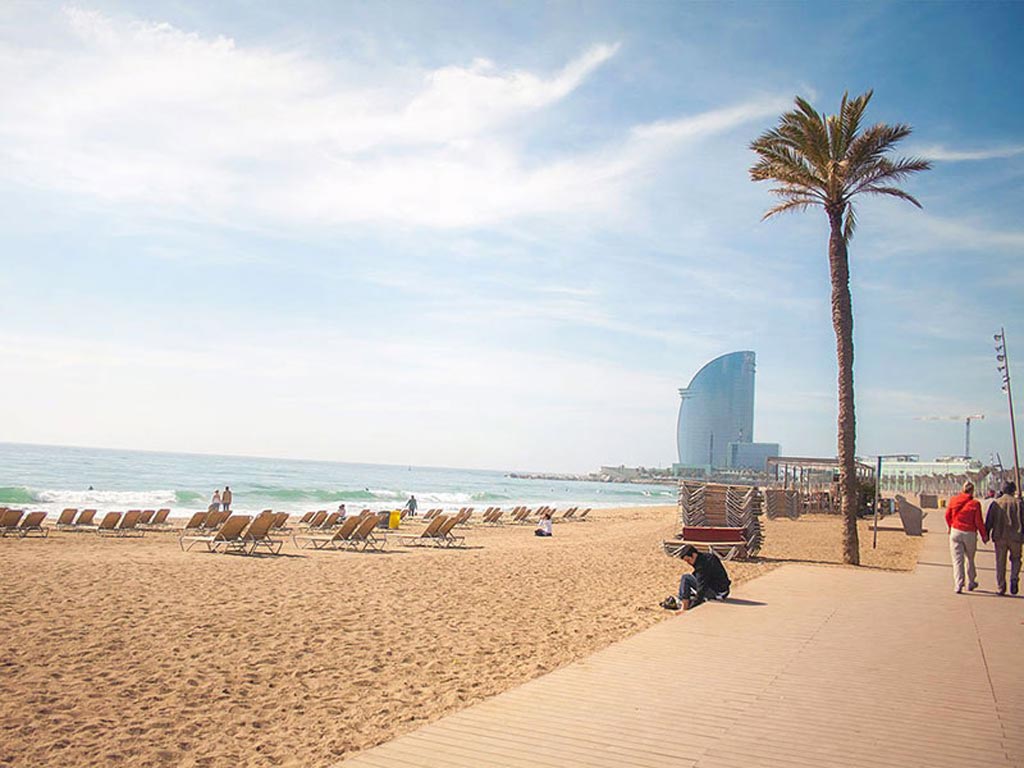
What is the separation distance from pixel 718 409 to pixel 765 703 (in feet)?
638

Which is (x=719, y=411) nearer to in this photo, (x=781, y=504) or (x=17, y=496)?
(x=781, y=504)

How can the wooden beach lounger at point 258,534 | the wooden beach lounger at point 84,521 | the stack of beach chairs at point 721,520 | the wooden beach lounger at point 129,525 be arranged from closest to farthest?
the stack of beach chairs at point 721,520
the wooden beach lounger at point 258,534
the wooden beach lounger at point 129,525
the wooden beach lounger at point 84,521

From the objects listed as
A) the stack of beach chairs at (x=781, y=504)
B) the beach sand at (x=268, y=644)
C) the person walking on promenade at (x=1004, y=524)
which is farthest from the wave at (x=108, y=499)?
the person walking on promenade at (x=1004, y=524)

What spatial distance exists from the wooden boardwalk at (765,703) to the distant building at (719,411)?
185 meters

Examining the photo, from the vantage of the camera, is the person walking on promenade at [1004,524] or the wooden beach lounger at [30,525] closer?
the person walking on promenade at [1004,524]

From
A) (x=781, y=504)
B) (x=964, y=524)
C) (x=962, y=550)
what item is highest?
(x=964, y=524)

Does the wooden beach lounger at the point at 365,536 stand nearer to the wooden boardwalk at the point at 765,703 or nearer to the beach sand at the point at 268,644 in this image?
the beach sand at the point at 268,644

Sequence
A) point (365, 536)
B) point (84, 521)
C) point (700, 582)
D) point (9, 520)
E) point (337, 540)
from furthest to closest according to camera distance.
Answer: point (84, 521), point (9, 520), point (337, 540), point (365, 536), point (700, 582)

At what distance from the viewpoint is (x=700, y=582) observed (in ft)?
29.3

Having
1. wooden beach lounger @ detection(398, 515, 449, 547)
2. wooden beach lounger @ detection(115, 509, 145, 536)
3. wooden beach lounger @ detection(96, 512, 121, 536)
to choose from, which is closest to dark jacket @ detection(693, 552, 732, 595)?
wooden beach lounger @ detection(398, 515, 449, 547)

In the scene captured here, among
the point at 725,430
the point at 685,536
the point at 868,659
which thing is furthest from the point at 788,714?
the point at 725,430

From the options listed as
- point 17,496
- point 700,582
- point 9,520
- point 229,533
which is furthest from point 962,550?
point 17,496

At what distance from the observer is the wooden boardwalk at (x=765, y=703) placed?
3.88 meters

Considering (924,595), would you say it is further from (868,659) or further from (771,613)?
(868,659)
